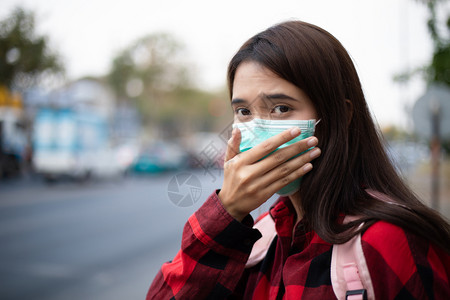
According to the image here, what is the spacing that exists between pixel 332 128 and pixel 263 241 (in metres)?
0.50

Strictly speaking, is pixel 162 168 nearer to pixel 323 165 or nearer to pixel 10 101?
pixel 10 101

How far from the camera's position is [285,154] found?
1177mm

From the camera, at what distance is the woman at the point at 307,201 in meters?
1.02

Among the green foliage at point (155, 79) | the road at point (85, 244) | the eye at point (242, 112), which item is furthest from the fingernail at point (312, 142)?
the green foliage at point (155, 79)

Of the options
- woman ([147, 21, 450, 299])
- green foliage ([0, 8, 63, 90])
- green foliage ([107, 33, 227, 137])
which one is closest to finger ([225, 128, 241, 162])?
woman ([147, 21, 450, 299])

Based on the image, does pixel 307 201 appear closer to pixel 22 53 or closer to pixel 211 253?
pixel 211 253

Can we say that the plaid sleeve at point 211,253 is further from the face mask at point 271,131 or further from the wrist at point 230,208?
the face mask at point 271,131

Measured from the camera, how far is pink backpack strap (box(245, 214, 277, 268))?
4.66ft

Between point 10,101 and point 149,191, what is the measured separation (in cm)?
1245

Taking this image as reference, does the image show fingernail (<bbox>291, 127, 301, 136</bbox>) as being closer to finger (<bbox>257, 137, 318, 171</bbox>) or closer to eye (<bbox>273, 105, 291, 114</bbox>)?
finger (<bbox>257, 137, 318, 171</bbox>)

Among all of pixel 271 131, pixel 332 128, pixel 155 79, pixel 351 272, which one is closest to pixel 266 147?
pixel 271 131

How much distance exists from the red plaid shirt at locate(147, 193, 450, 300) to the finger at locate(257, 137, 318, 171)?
0.61 feet

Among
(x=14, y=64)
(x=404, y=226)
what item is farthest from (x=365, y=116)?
(x=14, y=64)

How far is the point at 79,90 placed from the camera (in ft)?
149
